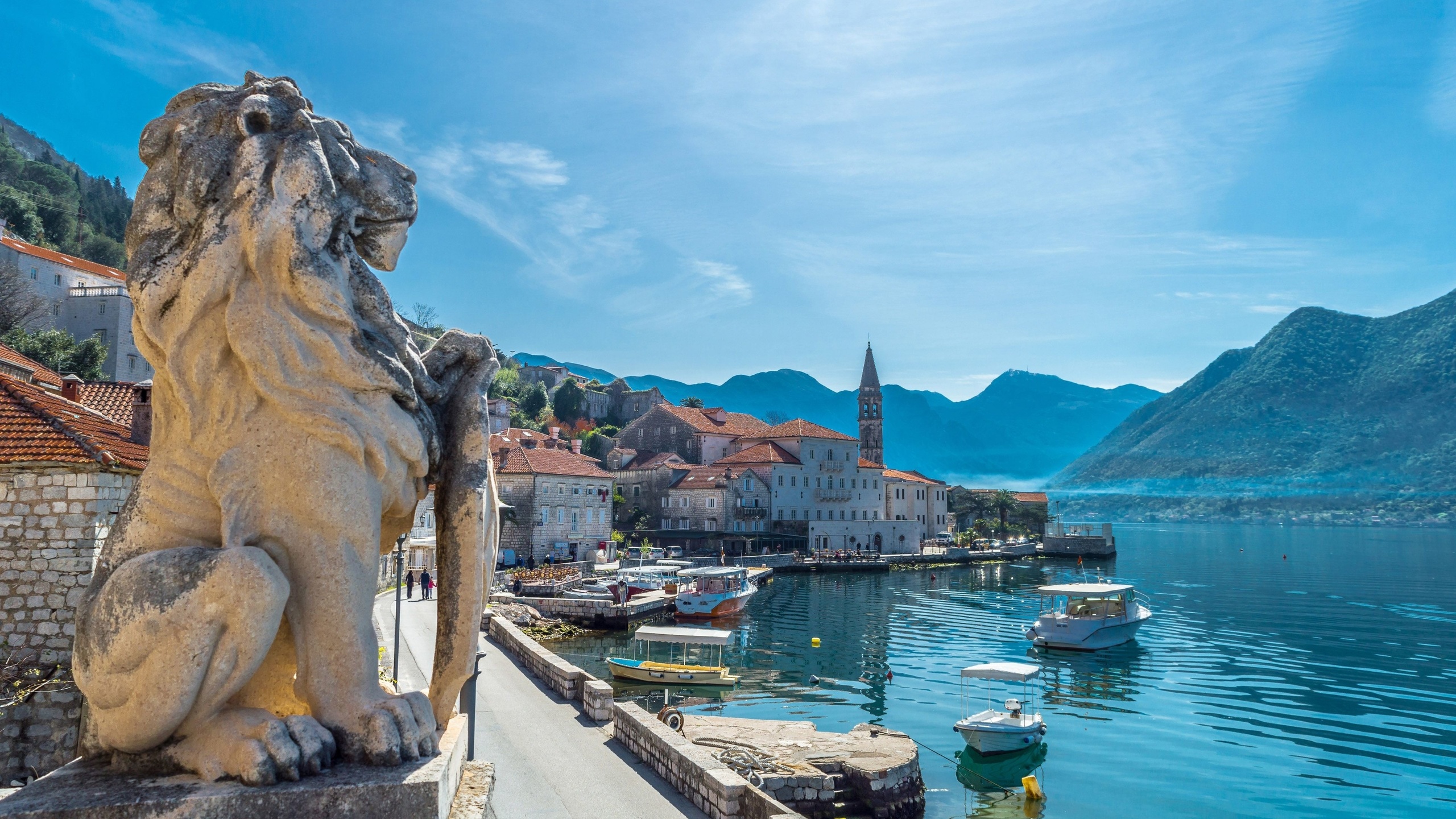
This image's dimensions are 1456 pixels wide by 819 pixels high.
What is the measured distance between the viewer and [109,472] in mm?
9469

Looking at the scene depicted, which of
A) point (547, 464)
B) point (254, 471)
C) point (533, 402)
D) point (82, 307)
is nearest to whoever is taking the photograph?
point (254, 471)

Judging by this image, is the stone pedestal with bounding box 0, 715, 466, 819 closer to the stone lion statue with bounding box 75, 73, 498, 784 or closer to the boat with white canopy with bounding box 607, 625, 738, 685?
the stone lion statue with bounding box 75, 73, 498, 784

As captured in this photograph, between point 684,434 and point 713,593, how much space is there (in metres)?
35.7

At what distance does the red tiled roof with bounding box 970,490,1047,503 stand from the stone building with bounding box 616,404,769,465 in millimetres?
26786

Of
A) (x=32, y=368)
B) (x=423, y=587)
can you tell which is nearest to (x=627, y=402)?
(x=423, y=587)

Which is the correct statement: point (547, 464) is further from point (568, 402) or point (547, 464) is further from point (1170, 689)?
point (568, 402)

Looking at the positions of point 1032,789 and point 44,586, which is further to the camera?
point 1032,789

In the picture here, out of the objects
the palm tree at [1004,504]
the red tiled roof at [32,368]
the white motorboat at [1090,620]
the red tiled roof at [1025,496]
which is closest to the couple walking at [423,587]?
the red tiled roof at [32,368]

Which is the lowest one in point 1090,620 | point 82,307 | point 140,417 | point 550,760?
point 1090,620

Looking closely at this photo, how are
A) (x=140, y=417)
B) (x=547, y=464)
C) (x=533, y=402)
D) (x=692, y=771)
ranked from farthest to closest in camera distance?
(x=533, y=402) < (x=547, y=464) < (x=140, y=417) < (x=692, y=771)

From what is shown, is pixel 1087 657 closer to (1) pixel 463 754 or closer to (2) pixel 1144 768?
(2) pixel 1144 768

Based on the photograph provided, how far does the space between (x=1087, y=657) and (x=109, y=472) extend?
1120 inches

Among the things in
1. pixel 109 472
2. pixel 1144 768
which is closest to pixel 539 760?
pixel 109 472

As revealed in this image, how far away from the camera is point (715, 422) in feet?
247
